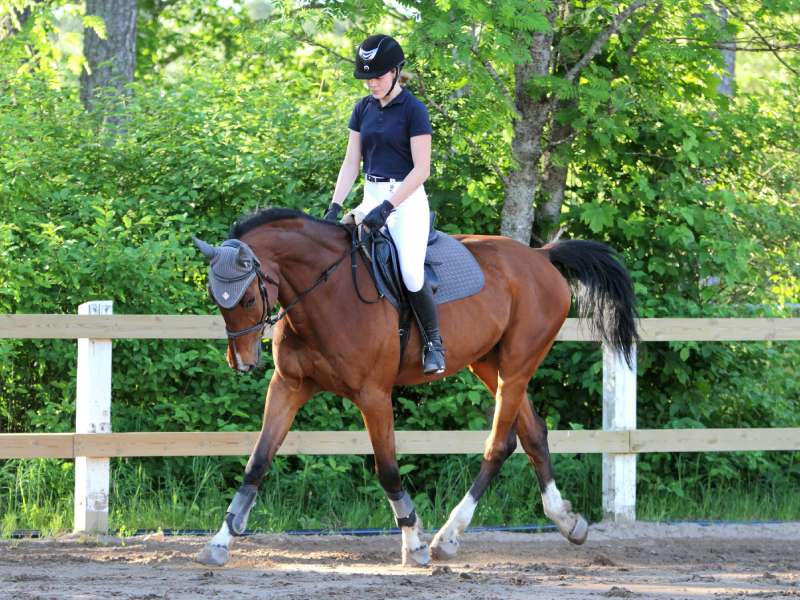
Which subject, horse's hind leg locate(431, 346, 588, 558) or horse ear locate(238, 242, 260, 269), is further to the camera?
horse's hind leg locate(431, 346, 588, 558)

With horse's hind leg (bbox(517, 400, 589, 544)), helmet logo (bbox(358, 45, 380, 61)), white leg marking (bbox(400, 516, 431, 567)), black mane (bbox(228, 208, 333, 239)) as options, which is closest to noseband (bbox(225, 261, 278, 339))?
→ black mane (bbox(228, 208, 333, 239))

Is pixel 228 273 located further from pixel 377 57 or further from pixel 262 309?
pixel 377 57

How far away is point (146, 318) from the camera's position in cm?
691

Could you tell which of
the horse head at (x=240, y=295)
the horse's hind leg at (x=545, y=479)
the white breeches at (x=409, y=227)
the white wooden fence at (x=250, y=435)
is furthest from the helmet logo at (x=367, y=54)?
the horse's hind leg at (x=545, y=479)

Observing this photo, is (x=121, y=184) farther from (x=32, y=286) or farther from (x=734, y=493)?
(x=734, y=493)

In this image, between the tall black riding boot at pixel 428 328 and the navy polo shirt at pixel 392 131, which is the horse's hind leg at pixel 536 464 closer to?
the tall black riding boot at pixel 428 328

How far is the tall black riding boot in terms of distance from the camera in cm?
598

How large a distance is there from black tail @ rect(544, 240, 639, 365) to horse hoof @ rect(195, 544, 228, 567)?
2.93m

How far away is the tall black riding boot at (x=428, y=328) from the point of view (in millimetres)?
5984

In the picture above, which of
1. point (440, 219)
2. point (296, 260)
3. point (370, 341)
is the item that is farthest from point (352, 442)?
point (440, 219)

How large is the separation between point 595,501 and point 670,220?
2.47 metres

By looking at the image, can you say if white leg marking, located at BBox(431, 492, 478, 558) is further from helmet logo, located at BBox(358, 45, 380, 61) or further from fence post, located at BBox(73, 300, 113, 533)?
helmet logo, located at BBox(358, 45, 380, 61)

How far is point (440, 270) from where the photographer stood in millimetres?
6309

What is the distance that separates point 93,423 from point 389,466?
2.14 meters
